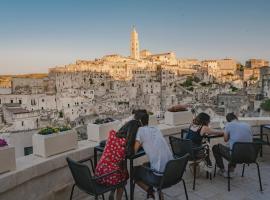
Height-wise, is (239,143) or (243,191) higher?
(239,143)

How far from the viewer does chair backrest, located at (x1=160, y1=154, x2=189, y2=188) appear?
3.18 metres

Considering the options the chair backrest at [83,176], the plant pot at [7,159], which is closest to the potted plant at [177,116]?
the chair backrest at [83,176]

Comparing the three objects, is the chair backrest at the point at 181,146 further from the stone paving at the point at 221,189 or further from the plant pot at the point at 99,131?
the plant pot at the point at 99,131

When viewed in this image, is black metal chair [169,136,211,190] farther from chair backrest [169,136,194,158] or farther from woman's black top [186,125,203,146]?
woman's black top [186,125,203,146]

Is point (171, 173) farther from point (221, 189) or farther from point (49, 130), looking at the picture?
point (49, 130)

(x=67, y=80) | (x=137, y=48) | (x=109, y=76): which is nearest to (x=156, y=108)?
(x=109, y=76)

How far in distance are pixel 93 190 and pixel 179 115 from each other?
3.58 meters

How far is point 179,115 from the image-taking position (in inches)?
247

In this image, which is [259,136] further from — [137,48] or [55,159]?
[137,48]

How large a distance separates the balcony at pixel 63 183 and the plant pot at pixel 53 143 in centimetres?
8

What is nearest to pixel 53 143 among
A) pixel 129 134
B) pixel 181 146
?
pixel 129 134

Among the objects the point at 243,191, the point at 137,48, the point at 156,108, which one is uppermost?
the point at 137,48

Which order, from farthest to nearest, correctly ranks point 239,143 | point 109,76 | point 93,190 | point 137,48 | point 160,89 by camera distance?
point 137,48, point 109,76, point 160,89, point 239,143, point 93,190

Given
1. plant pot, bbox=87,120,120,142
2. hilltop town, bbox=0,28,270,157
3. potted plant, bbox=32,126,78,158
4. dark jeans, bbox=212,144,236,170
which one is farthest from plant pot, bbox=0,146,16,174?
hilltop town, bbox=0,28,270,157
